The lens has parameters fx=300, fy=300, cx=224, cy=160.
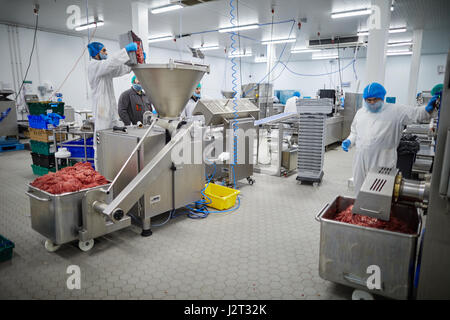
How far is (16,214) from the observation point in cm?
288

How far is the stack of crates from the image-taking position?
4.03 meters

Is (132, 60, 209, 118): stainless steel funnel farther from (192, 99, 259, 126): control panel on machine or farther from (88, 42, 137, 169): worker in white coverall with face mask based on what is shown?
(192, 99, 259, 126): control panel on machine

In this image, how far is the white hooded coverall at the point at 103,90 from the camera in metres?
2.77

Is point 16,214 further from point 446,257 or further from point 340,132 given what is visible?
point 340,132

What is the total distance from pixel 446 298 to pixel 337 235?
50cm

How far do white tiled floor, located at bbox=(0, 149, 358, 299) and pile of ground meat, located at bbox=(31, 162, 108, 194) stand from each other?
0.49 meters

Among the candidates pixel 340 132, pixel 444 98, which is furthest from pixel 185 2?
Answer: pixel 340 132

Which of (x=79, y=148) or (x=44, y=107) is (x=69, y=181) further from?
(x=44, y=107)

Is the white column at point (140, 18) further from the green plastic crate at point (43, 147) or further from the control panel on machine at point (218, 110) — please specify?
the control panel on machine at point (218, 110)

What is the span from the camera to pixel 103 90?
301cm

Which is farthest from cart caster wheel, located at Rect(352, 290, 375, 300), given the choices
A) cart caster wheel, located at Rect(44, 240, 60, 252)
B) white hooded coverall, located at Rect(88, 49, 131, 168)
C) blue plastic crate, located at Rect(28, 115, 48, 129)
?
blue plastic crate, located at Rect(28, 115, 48, 129)

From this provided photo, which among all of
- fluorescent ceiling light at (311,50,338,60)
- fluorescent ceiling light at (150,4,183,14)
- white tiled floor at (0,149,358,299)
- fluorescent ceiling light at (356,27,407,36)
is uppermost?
fluorescent ceiling light at (311,50,338,60)

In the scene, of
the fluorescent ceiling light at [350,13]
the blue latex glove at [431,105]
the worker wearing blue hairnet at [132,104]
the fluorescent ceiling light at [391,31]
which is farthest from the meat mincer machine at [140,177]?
the fluorescent ceiling light at [391,31]

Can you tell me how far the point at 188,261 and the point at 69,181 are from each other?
3.37 feet
